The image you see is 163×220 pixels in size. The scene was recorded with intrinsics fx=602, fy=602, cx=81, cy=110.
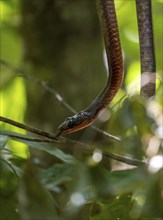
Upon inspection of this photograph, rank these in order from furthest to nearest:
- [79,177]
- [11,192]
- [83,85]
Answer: [83,85]
[11,192]
[79,177]

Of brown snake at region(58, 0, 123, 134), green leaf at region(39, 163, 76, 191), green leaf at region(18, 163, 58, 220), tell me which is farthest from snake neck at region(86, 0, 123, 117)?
green leaf at region(18, 163, 58, 220)

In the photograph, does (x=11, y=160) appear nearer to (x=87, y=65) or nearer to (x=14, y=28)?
(x=87, y=65)

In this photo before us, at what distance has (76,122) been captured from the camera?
2.33 feet

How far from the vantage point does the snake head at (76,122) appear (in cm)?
70

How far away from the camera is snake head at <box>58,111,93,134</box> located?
0.70 m

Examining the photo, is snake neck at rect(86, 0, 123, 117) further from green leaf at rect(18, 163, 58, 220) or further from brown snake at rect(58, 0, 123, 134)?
green leaf at rect(18, 163, 58, 220)

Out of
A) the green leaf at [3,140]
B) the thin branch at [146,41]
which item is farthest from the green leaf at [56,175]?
the thin branch at [146,41]

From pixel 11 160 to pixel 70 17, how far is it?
1081mm

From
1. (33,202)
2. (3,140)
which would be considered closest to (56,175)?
(3,140)

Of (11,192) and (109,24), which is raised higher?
(109,24)

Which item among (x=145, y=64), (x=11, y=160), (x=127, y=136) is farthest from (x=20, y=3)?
(x=127, y=136)

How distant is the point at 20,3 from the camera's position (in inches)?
80.2

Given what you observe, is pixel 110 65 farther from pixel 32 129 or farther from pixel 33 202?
pixel 33 202

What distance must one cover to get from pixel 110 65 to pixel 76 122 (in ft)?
0.27
